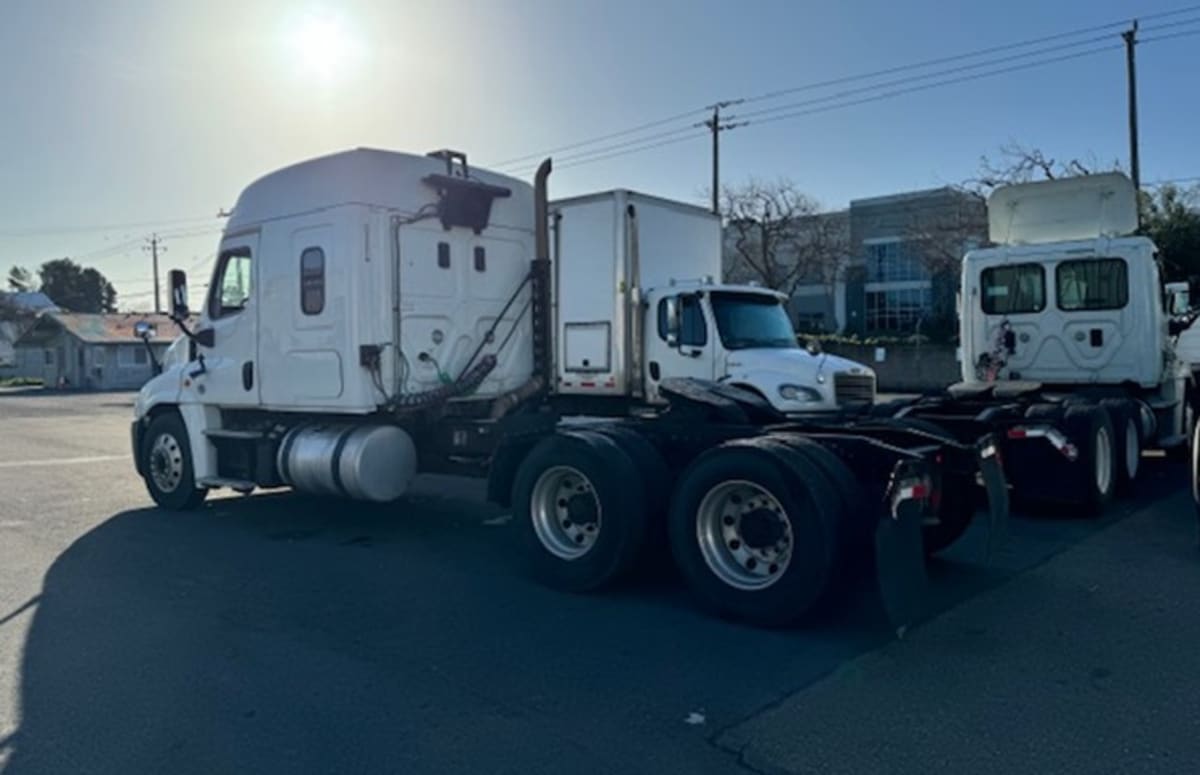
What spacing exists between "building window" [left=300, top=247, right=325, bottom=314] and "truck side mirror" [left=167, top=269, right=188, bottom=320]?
181 centimetres

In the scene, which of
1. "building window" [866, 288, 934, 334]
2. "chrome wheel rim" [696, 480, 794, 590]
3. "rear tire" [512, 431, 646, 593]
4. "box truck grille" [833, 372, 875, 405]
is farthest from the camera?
"building window" [866, 288, 934, 334]

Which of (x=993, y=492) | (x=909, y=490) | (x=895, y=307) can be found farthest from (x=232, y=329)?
(x=895, y=307)

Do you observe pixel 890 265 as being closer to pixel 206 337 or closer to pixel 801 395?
pixel 801 395

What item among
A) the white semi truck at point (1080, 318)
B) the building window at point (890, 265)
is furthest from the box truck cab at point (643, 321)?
the building window at point (890, 265)

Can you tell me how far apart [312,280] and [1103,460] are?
795 cm

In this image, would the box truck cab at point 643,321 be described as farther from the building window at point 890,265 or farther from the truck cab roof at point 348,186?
the building window at point 890,265

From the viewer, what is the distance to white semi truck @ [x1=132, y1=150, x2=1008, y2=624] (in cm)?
563

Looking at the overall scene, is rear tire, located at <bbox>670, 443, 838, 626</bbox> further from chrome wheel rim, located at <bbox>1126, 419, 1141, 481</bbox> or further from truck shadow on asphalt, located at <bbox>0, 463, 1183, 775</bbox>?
chrome wheel rim, located at <bbox>1126, 419, 1141, 481</bbox>

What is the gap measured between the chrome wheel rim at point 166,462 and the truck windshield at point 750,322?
245 inches

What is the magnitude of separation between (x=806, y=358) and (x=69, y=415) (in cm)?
2633

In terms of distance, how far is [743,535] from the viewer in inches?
227

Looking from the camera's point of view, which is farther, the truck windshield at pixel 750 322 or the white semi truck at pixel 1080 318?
the truck windshield at pixel 750 322

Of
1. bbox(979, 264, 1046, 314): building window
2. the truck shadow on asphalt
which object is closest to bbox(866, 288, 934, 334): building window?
bbox(979, 264, 1046, 314): building window

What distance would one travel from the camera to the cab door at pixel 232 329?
31.2ft
